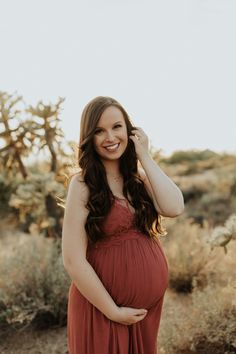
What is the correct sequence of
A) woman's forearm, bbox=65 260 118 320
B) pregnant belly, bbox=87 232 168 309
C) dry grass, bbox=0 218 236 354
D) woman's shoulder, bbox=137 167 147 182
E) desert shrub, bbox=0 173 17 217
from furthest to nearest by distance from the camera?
1. desert shrub, bbox=0 173 17 217
2. dry grass, bbox=0 218 236 354
3. woman's shoulder, bbox=137 167 147 182
4. pregnant belly, bbox=87 232 168 309
5. woman's forearm, bbox=65 260 118 320

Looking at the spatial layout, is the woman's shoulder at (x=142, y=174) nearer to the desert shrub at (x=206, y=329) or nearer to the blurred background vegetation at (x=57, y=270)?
the blurred background vegetation at (x=57, y=270)

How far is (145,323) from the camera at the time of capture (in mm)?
2857

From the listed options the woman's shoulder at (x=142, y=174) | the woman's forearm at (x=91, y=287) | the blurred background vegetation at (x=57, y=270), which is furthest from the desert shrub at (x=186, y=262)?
the woman's forearm at (x=91, y=287)

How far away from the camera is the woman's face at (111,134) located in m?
2.73

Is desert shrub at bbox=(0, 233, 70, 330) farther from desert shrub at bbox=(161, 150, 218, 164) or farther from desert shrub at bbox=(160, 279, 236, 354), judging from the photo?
desert shrub at bbox=(161, 150, 218, 164)

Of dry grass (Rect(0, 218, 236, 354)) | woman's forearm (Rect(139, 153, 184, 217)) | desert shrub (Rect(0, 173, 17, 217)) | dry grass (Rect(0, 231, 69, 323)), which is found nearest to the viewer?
woman's forearm (Rect(139, 153, 184, 217))

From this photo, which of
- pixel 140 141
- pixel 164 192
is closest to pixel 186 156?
pixel 140 141

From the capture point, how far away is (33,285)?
559cm

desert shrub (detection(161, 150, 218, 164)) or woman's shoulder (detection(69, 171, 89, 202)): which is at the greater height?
desert shrub (detection(161, 150, 218, 164))

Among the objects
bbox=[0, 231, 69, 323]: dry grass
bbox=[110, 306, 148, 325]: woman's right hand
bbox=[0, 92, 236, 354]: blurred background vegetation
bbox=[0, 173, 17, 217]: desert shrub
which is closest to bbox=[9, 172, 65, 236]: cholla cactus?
bbox=[0, 92, 236, 354]: blurred background vegetation

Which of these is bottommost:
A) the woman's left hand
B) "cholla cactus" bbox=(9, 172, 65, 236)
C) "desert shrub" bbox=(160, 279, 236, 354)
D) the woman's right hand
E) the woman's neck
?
"desert shrub" bbox=(160, 279, 236, 354)

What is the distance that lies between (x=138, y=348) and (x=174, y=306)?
300 cm

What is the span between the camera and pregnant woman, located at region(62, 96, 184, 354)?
2.60 metres

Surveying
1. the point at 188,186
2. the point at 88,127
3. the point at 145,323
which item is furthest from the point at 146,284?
the point at 188,186
